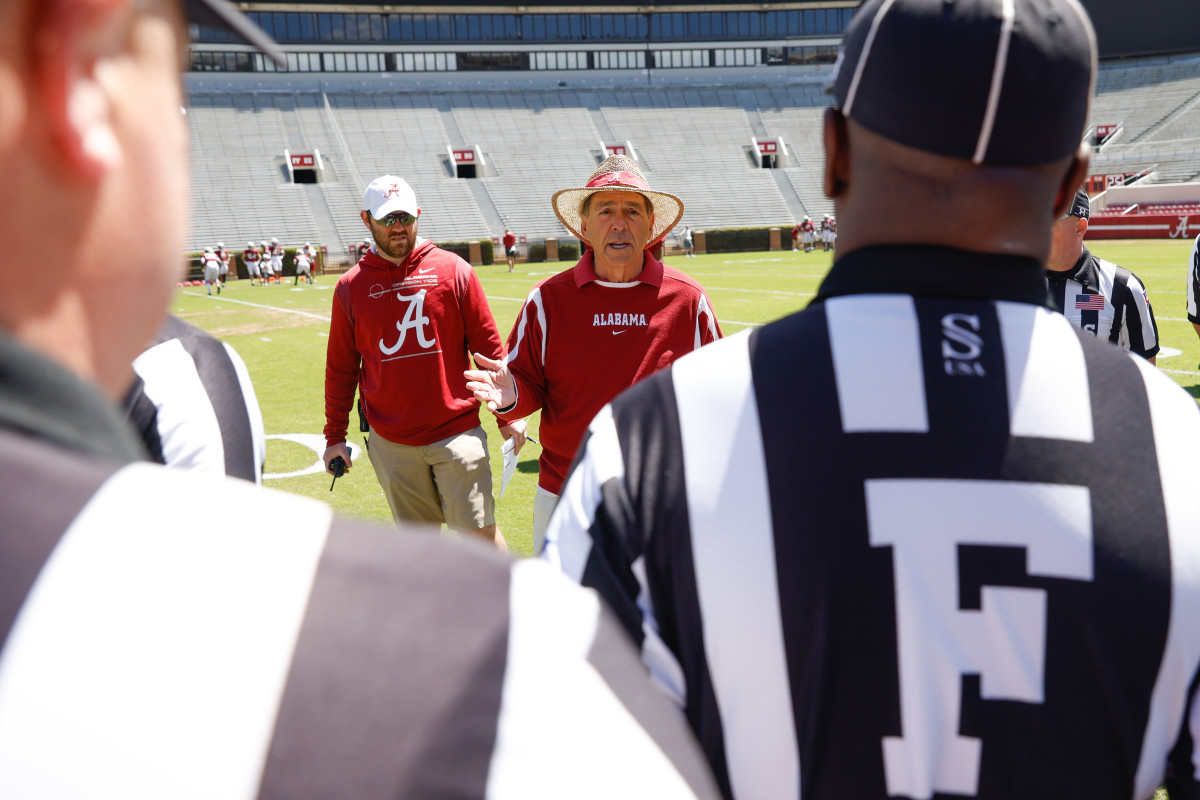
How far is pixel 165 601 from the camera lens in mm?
662

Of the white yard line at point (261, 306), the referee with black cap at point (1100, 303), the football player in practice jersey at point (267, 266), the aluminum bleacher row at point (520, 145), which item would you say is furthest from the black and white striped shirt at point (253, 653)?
the aluminum bleacher row at point (520, 145)

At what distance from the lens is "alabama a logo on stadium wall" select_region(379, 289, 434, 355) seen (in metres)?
5.59

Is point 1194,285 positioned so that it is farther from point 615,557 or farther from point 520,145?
A: point 520,145

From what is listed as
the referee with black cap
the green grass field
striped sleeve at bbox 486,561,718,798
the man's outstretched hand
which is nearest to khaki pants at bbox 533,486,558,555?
the man's outstretched hand

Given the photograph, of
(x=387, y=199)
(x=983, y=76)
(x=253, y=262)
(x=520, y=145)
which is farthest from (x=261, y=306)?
(x=520, y=145)

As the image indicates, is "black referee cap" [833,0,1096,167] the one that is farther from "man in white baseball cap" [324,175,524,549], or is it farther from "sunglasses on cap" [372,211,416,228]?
"sunglasses on cap" [372,211,416,228]

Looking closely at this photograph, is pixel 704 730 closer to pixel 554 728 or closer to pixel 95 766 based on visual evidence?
pixel 554 728

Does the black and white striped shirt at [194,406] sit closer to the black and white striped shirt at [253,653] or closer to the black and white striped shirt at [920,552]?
the black and white striped shirt at [920,552]

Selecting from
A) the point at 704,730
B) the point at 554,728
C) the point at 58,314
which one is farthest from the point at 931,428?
the point at 58,314

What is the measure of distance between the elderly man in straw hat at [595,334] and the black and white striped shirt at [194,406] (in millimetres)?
1907

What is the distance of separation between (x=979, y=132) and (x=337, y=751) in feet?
3.86

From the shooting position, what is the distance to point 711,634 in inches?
55.2

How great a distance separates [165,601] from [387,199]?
5.36 metres

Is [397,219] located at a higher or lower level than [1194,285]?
higher
